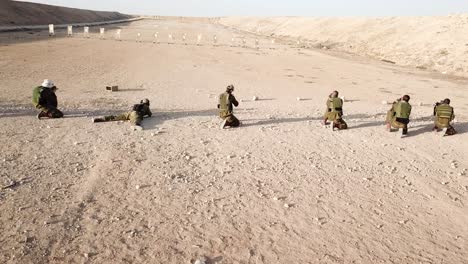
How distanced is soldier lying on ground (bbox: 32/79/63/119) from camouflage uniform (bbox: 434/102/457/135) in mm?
12808

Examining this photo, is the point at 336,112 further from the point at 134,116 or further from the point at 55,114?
the point at 55,114

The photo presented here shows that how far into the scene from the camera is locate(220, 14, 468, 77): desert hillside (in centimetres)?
3534

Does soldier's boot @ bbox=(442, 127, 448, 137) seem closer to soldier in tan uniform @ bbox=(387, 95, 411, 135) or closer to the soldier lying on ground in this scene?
soldier in tan uniform @ bbox=(387, 95, 411, 135)

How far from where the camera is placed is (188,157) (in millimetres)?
10438

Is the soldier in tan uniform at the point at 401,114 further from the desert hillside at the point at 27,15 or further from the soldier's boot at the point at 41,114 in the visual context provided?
the desert hillside at the point at 27,15

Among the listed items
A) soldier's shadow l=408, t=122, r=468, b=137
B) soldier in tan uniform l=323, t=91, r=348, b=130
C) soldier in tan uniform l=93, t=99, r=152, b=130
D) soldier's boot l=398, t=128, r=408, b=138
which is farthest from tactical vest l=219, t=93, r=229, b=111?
soldier's shadow l=408, t=122, r=468, b=137

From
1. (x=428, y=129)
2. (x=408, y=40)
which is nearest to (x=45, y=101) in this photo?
(x=428, y=129)

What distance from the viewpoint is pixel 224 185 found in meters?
8.92

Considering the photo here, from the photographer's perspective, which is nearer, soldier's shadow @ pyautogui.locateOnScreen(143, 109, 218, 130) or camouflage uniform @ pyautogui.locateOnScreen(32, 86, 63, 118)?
camouflage uniform @ pyautogui.locateOnScreen(32, 86, 63, 118)

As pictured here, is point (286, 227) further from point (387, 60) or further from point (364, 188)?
point (387, 60)

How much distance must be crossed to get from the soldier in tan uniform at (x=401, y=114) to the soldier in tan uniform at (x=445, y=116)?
113 cm

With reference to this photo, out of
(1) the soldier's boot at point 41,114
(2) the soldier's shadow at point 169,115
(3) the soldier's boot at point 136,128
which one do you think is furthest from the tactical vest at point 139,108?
(1) the soldier's boot at point 41,114

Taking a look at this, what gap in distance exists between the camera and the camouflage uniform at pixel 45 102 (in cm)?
1298

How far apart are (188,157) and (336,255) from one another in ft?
16.4
